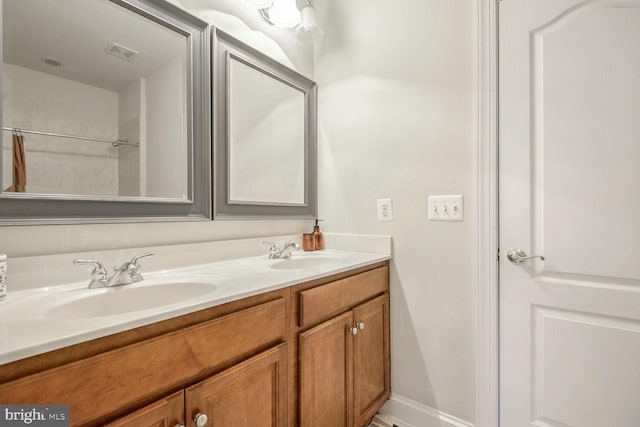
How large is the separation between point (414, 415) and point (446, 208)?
102 cm

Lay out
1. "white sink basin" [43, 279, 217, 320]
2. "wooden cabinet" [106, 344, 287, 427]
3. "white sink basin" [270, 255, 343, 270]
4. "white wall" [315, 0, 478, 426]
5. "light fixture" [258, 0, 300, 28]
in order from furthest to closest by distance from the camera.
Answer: "light fixture" [258, 0, 300, 28] < "white sink basin" [270, 255, 343, 270] < "white wall" [315, 0, 478, 426] < "white sink basin" [43, 279, 217, 320] < "wooden cabinet" [106, 344, 287, 427]

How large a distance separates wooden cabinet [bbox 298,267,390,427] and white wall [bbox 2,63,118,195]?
83cm

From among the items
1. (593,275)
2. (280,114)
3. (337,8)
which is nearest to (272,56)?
(280,114)

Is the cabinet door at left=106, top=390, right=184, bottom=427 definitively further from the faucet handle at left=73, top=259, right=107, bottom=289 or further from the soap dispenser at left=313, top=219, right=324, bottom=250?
the soap dispenser at left=313, top=219, right=324, bottom=250

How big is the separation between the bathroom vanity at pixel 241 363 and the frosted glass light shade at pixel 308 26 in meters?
1.25

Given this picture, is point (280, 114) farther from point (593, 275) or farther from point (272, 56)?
point (593, 275)

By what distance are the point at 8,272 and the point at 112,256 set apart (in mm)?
251

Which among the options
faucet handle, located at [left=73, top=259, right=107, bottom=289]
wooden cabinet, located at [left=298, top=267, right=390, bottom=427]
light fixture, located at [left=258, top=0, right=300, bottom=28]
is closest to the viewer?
faucet handle, located at [left=73, top=259, right=107, bottom=289]

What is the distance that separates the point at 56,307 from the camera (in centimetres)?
77

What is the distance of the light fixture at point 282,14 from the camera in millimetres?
1566

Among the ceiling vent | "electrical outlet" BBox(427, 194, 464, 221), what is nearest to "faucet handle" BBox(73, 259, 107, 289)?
the ceiling vent

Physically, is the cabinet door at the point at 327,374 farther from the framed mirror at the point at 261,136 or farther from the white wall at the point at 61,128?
the white wall at the point at 61,128

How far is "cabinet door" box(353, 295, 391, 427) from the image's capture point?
4.17 feet

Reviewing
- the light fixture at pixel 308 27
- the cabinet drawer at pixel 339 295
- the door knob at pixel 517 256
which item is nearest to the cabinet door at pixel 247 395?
the cabinet drawer at pixel 339 295
